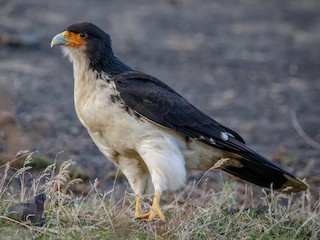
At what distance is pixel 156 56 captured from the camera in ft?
43.3

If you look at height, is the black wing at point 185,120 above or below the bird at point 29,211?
above

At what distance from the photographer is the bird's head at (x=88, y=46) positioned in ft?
21.6

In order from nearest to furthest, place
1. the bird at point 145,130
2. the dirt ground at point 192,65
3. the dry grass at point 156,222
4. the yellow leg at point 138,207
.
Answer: the dry grass at point 156,222
the yellow leg at point 138,207
the bird at point 145,130
the dirt ground at point 192,65

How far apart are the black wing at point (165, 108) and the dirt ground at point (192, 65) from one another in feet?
3.22

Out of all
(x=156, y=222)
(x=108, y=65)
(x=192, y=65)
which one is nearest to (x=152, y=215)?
(x=156, y=222)

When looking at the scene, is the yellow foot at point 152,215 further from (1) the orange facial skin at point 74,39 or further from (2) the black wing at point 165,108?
(1) the orange facial skin at point 74,39

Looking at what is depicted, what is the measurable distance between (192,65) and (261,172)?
6.34 metres

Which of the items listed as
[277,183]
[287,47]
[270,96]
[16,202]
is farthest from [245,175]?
[287,47]

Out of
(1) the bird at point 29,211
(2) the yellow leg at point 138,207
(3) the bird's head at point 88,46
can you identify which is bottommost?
(2) the yellow leg at point 138,207

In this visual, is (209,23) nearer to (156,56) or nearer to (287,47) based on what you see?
(287,47)

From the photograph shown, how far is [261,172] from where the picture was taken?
6797mm

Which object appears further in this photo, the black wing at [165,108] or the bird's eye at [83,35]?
the bird's eye at [83,35]

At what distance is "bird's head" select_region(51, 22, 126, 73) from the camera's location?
660 cm

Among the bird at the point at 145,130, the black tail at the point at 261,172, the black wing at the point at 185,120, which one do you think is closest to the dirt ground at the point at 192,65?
the bird at the point at 145,130
